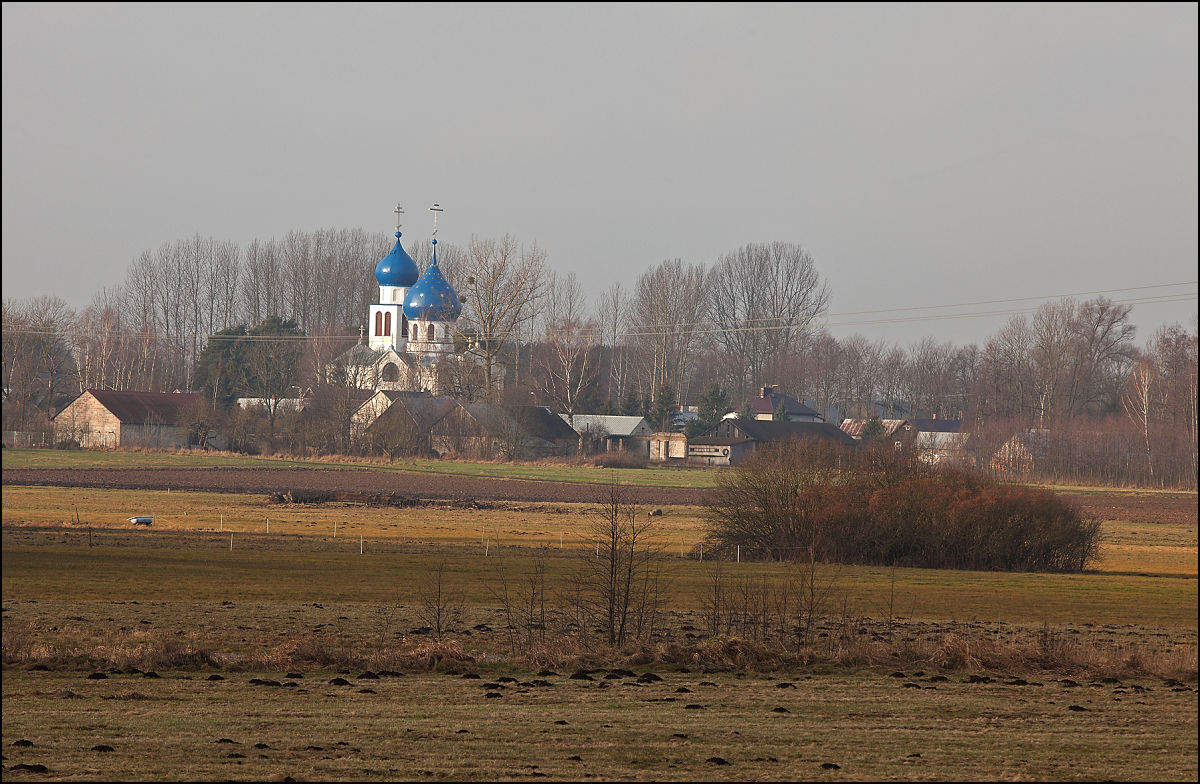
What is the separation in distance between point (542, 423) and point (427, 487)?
33.1 metres

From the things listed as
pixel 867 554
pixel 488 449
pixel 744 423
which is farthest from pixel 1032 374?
pixel 867 554

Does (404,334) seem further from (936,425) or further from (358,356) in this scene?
(936,425)

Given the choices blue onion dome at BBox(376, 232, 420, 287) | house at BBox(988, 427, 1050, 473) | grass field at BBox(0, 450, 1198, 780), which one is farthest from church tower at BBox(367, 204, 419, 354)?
grass field at BBox(0, 450, 1198, 780)

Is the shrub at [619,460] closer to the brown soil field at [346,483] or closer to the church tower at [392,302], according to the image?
the brown soil field at [346,483]

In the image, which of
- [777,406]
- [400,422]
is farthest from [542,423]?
[777,406]

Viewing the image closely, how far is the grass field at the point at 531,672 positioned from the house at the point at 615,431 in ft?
203

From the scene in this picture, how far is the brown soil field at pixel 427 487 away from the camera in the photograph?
203ft

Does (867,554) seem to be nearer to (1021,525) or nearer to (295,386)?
(1021,525)

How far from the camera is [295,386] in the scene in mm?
106625

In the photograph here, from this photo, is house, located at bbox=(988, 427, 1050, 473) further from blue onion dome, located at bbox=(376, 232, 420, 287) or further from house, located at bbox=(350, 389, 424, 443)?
blue onion dome, located at bbox=(376, 232, 420, 287)

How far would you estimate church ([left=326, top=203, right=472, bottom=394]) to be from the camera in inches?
4107

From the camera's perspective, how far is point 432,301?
11250 cm

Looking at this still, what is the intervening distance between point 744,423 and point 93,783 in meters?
98.0

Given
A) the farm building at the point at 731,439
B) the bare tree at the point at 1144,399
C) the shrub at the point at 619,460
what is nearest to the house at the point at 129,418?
the shrub at the point at 619,460
